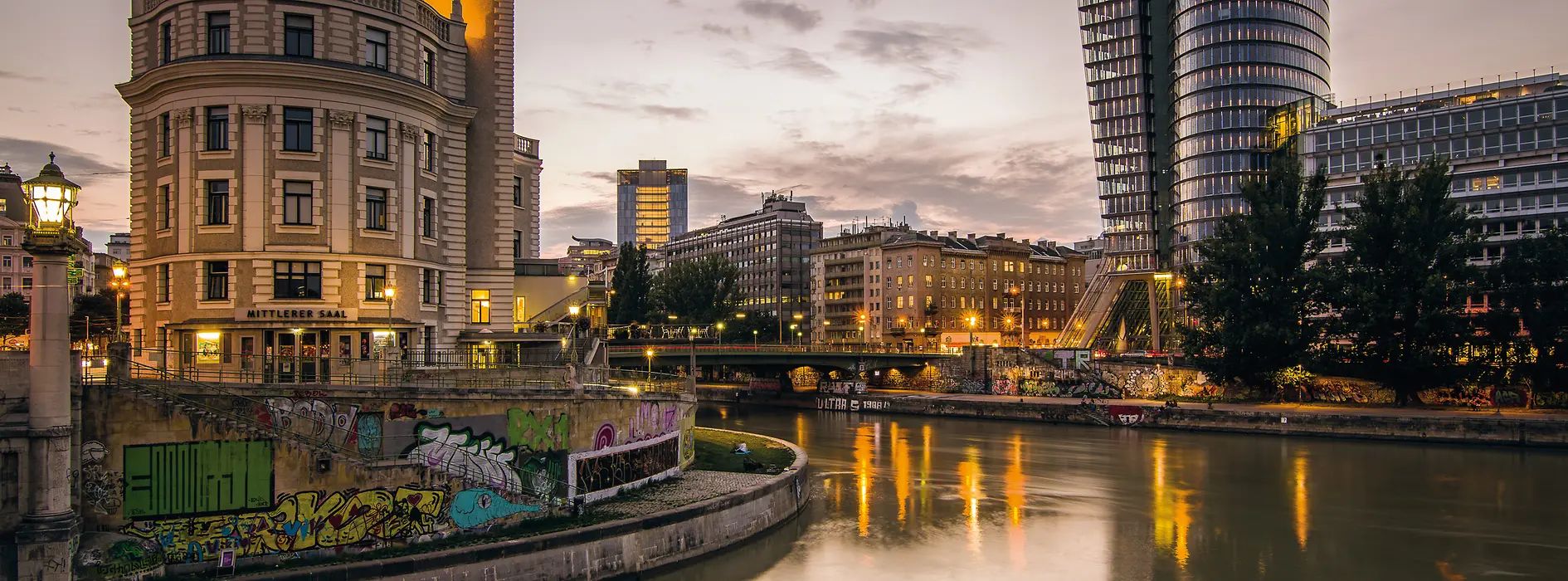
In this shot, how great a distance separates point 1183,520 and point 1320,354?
129 ft

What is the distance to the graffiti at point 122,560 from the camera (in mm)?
22688

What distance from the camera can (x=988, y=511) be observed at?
4200 centimetres

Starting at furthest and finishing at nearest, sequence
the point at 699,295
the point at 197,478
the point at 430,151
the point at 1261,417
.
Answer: the point at 699,295 → the point at 1261,417 → the point at 430,151 → the point at 197,478

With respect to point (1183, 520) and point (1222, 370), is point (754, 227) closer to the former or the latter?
point (1222, 370)

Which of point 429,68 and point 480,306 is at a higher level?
point 429,68

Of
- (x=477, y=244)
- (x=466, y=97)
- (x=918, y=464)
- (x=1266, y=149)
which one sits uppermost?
(x=1266, y=149)

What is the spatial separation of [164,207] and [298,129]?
5.64m

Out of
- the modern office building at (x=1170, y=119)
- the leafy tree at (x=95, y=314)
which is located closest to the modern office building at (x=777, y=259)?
the modern office building at (x=1170, y=119)

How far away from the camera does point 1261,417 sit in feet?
224

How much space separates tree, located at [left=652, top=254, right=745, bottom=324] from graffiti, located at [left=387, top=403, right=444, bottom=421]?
102 meters

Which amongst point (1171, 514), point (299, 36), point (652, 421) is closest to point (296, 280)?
point (299, 36)

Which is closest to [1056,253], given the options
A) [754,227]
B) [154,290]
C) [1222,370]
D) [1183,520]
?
[754,227]

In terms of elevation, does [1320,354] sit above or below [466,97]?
below

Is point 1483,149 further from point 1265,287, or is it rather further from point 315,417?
point 315,417
